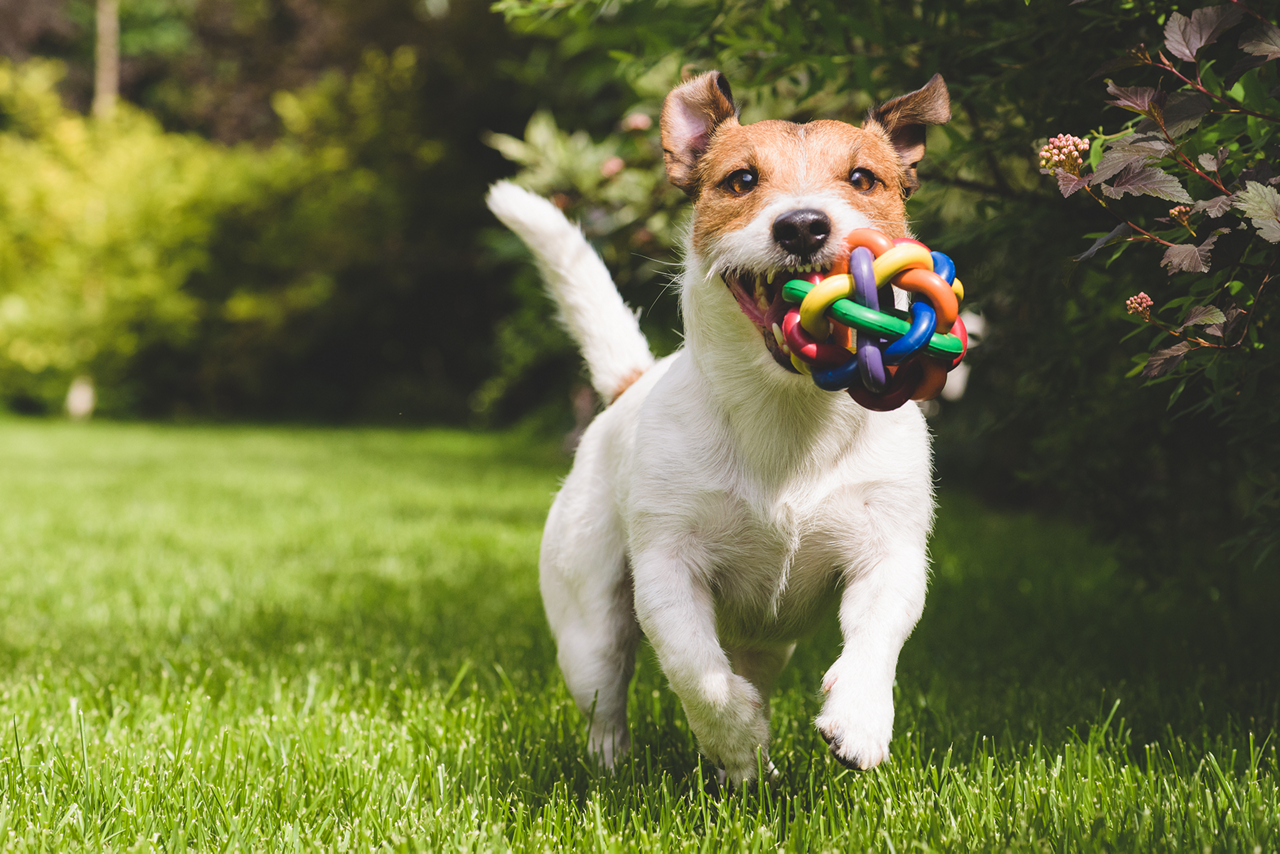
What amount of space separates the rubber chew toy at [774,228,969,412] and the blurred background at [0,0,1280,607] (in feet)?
0.92

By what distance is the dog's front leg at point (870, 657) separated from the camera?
1889 mm

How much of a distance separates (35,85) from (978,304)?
21.3 metres

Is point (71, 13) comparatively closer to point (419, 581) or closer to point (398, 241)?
point (398, 241)

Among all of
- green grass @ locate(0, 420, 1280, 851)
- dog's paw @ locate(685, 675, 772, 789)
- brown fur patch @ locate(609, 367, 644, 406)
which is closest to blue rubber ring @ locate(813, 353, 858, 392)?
dog's paw @ locate(685, 675, 772, 789)

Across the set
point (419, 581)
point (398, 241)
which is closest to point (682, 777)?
A: point (419, 581)

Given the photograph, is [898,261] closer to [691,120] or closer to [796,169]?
[796,169]

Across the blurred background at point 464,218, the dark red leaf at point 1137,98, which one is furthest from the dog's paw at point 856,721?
the dark red leaf at point 1137,98

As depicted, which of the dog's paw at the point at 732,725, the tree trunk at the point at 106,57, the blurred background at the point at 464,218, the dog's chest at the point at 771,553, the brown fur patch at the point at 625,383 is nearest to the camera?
the dog's paw at the point at 732,725

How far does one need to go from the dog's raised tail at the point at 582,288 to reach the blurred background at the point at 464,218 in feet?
1.71

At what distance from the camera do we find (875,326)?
1873 mm

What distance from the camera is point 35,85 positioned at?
19.5m

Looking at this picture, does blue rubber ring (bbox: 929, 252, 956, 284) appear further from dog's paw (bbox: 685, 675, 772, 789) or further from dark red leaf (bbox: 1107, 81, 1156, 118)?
dog's paw (bbox: 685, 675, 772, 789)

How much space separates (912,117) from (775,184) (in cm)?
42

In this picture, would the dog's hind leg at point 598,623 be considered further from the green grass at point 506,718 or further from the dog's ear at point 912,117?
the dog's ear at point 912,117
